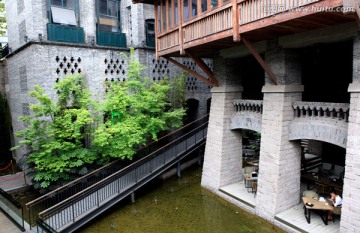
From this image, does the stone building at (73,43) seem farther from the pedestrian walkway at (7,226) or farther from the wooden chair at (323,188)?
the wooden chair at (323,188)

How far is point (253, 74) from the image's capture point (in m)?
15.2

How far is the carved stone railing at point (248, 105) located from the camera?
36.5 feet

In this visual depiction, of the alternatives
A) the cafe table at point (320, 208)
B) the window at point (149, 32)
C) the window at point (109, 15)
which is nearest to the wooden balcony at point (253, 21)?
the window at point (149, 32)

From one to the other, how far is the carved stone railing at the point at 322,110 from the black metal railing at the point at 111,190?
6968 mm

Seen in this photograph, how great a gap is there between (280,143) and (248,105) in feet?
8.46

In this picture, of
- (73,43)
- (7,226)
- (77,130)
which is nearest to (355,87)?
(77,130)

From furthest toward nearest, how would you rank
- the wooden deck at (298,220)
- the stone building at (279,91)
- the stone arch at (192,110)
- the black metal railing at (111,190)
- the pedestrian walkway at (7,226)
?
the stone arch at (192,110)
the black metal railing at (111,190)
the pedestrian walkway at (7,226)
the wooden deck at (298,220)
the stone building at (279,91)

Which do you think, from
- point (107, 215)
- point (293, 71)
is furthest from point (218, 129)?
point (107, 215)

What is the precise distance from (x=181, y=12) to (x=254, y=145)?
37.6 ft

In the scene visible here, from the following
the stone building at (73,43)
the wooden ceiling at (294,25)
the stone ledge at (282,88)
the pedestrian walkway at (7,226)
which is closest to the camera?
the wooden ceiling at (294,25)

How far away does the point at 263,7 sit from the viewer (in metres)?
7.54

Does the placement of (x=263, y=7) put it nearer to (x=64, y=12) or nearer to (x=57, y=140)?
(x=57, y=140)

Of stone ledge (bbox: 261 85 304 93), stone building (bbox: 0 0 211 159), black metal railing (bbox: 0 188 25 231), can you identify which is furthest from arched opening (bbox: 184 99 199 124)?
black metal railing (bbox: 0 188 25 231)

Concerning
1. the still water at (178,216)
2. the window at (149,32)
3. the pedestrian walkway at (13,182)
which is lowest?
the still water at (178,216)
